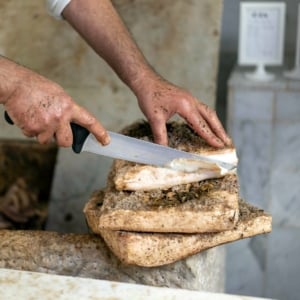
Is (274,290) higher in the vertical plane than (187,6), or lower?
lower

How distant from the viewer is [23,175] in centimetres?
257

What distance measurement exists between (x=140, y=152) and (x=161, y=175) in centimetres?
7

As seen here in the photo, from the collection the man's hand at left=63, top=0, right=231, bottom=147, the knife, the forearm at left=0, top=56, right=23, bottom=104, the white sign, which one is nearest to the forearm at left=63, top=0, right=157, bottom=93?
the man's hand at left=63, top=0, right=231, bottom=147

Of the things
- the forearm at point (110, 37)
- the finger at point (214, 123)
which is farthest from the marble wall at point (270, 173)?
the finger at point (214, 123)

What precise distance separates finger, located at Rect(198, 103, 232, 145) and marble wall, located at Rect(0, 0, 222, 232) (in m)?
0.84

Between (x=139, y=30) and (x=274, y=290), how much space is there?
1215 mm

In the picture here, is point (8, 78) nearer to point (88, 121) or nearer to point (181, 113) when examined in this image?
point (88, 121)

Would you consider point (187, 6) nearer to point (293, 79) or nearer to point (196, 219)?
point (293, 79)

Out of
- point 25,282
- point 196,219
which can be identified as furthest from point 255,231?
point 25,282

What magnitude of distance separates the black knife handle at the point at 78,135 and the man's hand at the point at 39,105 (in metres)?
0.03

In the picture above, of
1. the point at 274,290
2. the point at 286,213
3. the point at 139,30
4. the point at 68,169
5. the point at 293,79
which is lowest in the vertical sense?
the point at 274,290

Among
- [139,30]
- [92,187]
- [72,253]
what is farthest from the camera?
[139,30]

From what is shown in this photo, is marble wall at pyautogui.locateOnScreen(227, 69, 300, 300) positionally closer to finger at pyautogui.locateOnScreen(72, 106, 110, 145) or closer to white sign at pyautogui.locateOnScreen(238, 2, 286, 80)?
white sign at pyautogui.locateOnScreen(238, 2, 286, 80)

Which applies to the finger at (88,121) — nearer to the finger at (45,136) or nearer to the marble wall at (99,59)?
the finger at (45,136)
